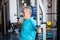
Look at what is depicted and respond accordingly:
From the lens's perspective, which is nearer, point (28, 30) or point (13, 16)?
point (28, 30)

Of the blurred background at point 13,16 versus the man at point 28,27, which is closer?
the man at point 28,27

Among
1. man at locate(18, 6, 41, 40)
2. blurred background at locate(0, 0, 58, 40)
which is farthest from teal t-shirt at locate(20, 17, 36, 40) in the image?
blurred background at locate(0, 0, 58, 40)

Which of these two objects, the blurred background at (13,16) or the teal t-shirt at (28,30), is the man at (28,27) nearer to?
the teal t-shirt at (28,30)

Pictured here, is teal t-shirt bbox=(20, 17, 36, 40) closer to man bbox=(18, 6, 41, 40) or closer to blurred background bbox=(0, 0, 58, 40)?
man bbox=(18, 6, 41, 40)

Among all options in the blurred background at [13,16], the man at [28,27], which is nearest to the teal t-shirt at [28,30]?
the man at [28,27]

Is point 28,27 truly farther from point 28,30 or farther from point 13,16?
point 13,16

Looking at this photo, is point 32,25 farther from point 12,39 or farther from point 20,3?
point 20,3

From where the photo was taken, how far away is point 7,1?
18.9 ft

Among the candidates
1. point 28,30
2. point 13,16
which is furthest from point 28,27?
point 13,16

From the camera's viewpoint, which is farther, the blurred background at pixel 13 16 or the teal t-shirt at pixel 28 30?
the blurred background at pixel 13 16

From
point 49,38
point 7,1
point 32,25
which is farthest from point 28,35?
point 7,1

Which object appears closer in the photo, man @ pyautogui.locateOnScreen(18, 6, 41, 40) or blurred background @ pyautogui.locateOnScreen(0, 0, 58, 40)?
man @ pyautogui.locateOnScreen(18, 6, 41, 40)

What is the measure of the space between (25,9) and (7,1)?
383 cm

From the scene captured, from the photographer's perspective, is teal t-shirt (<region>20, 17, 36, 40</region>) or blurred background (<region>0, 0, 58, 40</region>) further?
blurred background (<region>0, 0, 58, 40</region>)
